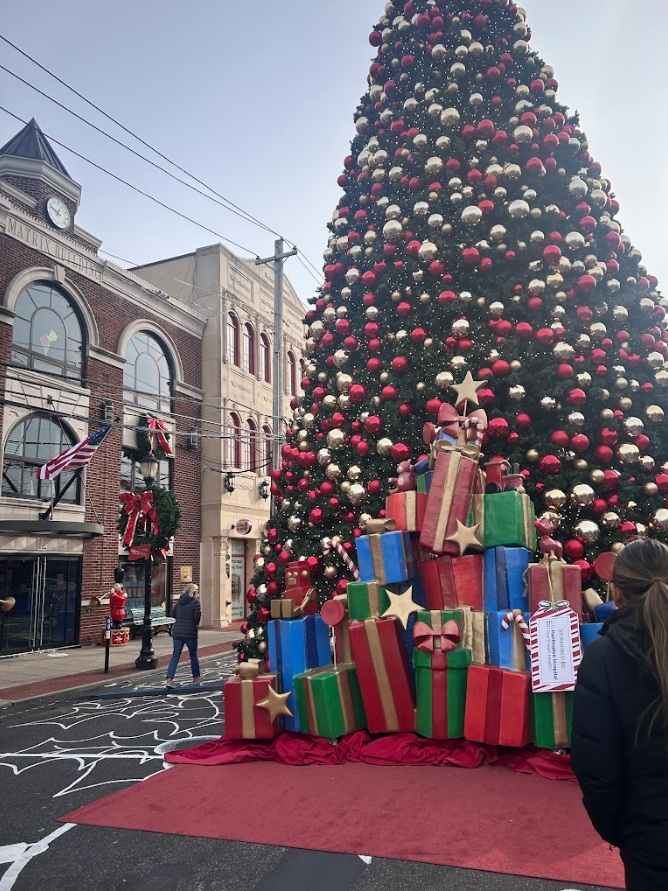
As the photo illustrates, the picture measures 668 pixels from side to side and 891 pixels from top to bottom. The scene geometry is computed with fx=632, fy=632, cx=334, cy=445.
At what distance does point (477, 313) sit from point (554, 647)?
3.56 metres

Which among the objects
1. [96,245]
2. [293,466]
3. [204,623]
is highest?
[96,245]

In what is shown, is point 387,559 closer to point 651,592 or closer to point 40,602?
point 651,592

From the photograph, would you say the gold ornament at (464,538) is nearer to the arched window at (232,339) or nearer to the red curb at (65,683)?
the red curb at (65,683)

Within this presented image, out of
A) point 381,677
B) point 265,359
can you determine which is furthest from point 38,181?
point 381,677

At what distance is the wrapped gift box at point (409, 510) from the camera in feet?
18.2

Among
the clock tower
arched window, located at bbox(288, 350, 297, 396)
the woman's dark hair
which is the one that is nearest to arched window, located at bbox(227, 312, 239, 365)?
arched window, located at bbox(288, 350, 297, 396)

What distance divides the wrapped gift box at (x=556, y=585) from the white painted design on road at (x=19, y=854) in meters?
3.64

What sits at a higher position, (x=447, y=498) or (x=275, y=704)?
(x=447, y=498)

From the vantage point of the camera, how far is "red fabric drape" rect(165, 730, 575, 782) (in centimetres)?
475

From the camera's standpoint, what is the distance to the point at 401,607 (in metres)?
5.28

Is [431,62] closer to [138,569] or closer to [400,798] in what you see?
[400,798]

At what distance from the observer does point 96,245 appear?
18047 millimetres

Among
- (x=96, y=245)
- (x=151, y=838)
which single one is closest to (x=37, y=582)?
(x=96, y=245)

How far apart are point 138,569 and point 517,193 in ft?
50.3
